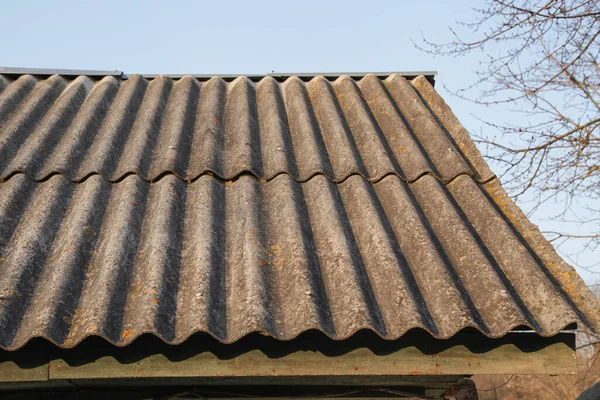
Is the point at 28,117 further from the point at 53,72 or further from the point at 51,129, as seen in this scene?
the point at 53,72

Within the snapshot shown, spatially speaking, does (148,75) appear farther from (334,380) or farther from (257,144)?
(334,380)

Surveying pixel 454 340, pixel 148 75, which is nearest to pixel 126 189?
pixel 454 340

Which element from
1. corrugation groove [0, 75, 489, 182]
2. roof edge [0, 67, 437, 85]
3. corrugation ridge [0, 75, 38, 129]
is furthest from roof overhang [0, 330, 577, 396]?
roof edge [0, 67, 437, 85]

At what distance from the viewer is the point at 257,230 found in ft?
10.3

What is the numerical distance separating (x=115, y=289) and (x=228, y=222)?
0.77 metres

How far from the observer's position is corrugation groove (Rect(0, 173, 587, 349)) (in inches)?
97.8

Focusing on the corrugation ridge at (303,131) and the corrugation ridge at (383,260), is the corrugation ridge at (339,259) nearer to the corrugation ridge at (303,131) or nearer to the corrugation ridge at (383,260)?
the corrugation ridge at (383,260)

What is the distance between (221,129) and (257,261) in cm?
177

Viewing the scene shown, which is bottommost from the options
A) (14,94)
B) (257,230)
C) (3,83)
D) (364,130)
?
(257,230)

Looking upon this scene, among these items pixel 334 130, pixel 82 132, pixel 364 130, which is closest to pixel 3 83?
pixel 82 132

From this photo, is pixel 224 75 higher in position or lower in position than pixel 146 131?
higher

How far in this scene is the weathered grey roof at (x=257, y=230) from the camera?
253cm

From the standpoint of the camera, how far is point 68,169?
3682 mm

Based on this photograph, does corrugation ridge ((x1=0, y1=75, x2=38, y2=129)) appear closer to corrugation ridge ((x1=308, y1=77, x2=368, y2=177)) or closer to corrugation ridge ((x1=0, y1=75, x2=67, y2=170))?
corrugation ridge ((x1=0, y1=75, x2=67, y2=170))
